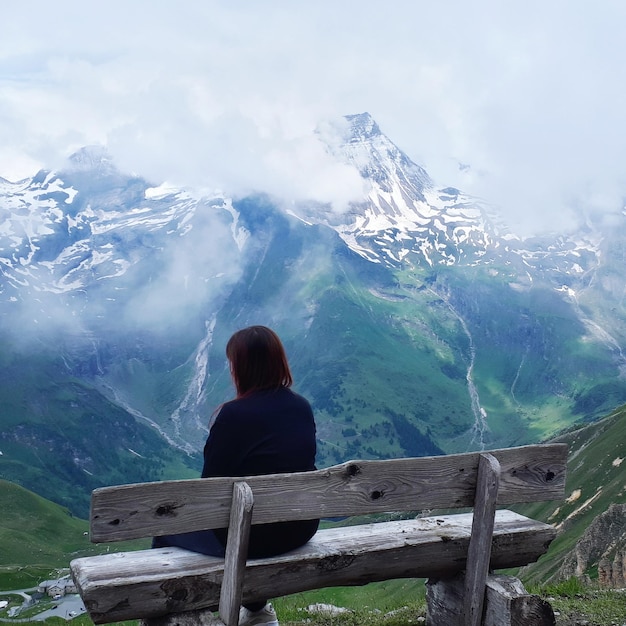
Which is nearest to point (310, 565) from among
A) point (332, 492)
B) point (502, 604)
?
point (332, 492)

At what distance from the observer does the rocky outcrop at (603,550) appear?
50281 millimetres

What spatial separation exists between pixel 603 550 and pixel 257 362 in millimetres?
57735

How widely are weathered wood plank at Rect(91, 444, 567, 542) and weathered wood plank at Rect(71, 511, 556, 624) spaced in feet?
2.76

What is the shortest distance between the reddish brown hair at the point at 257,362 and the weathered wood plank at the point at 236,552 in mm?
1992

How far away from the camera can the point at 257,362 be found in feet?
30.6

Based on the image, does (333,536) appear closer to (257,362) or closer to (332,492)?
(332,492)

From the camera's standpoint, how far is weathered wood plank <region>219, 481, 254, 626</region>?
7430 millimetres

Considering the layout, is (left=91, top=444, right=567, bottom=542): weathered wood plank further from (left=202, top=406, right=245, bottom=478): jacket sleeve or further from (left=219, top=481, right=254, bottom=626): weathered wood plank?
(left=202, top=406, right=245, bottom=478): jacket sleeve

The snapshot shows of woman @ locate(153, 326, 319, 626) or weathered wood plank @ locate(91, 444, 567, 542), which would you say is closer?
weathered wood plank @ locate(91, 444, 567, 542)

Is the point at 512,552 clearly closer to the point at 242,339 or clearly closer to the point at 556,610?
the point at 556,610

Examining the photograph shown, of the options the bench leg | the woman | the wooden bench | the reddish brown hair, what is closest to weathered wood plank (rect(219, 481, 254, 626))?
the wooden bench

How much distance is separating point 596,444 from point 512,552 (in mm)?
121254

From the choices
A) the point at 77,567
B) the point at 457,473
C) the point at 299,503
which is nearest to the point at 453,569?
the point at 457,473

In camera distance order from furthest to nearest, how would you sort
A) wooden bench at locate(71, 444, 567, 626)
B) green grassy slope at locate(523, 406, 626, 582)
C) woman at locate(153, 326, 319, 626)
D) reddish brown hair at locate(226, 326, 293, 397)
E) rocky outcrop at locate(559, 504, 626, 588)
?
green grassy slope at locate(523, 406, 626, 582)
rocky outcrop at locate(559, 504, 626, 588)
reddish brown hair at locate(226, 326, 293, 397)
woman at locate(153, 326, 319, 626)
wooden bench at locate(71, 444, 567, 626)
